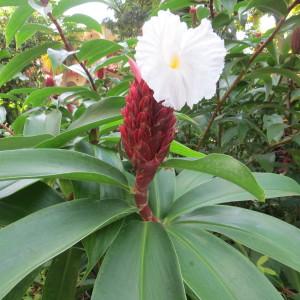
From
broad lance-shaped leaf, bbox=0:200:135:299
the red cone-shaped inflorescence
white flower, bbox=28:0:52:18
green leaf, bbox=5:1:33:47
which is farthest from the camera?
green leaf, bbox=5:1:33:47

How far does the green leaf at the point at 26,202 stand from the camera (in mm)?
664

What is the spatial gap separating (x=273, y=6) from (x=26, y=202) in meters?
0.83

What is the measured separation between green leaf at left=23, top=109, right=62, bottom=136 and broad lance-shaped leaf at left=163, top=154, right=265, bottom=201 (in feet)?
1.40

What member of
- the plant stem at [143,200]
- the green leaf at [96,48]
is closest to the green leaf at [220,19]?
the green leaf at [96,48]

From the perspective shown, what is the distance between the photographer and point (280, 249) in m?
0.62

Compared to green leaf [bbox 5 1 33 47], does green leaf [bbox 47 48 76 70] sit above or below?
below

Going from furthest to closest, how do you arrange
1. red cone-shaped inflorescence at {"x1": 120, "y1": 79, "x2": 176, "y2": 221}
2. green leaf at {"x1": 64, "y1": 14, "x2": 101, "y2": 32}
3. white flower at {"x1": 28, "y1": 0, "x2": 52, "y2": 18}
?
green leaf at {"x1": 64, "y1": 14, "x2": 101, "y2": 32} < white flower at {"x1": 28, "y1": 0, "x2": 52, "y2": 18} < red cone-shaped inflorescence at {"x1": 120, "y1": 79, "x2": 176, "y2": 221}

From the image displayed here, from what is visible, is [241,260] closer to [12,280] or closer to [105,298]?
[105,298]

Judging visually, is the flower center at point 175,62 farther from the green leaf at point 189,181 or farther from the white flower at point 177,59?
the green leaf at point 189,181

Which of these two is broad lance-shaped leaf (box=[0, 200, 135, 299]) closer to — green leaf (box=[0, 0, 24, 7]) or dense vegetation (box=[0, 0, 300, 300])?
dense vegetation (box=[0, 0, 300, 300])

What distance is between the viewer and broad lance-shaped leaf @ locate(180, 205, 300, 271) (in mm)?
613

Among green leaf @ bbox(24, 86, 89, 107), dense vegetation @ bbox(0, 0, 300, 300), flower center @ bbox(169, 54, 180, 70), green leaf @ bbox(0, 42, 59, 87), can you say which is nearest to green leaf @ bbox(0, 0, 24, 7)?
dense vegetation @ bbox(0, 0, 300, 300)

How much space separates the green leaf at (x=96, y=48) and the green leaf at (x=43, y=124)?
0.70ft

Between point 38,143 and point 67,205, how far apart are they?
0.19 metres
